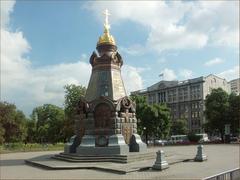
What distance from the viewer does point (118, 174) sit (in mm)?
15352

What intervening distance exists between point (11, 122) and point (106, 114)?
31300mm

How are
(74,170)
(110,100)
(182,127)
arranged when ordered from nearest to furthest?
(74,170)
(110,100)
(182,127)

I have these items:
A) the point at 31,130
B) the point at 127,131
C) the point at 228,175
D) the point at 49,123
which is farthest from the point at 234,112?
the point at 228,175

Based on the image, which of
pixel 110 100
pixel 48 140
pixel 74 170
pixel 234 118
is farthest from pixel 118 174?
pixel 48 140

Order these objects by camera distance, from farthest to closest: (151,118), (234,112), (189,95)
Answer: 1. (189,95)
2. (234,112)
3. (151,118)

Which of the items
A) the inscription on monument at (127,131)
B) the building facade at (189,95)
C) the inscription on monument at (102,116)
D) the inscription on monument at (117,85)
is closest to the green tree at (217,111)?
the inscription on monument at (117,85)

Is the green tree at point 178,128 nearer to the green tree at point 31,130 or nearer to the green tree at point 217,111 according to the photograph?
the green tree at point 217,111

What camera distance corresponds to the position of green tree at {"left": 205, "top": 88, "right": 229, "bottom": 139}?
5166cm

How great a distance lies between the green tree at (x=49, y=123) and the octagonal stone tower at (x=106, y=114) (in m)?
36.4

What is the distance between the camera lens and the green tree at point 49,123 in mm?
61934

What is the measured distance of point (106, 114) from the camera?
2191 centimetres

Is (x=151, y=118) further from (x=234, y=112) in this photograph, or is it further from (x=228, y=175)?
(x=228, y=175)

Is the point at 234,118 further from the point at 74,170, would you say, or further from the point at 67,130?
the point at 74,170

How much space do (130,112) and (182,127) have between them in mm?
61160
